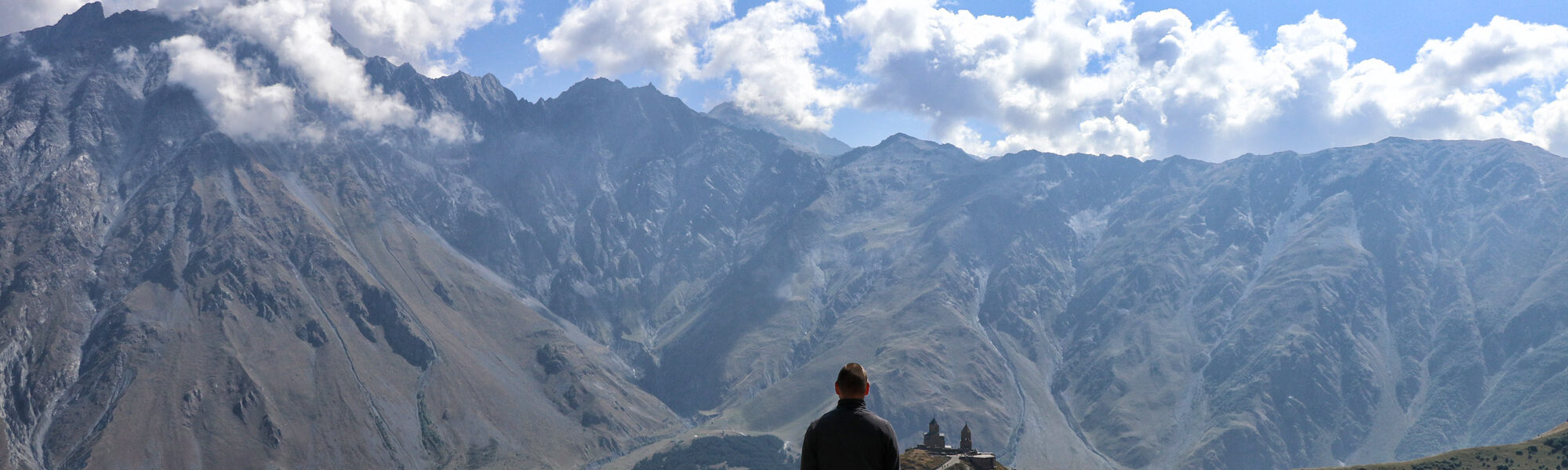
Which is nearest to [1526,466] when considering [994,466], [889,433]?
[994,466]

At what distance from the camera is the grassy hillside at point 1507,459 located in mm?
174375

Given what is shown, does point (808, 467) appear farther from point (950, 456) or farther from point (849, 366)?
point (950, 456)

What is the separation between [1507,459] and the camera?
180 metres

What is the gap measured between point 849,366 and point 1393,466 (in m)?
195

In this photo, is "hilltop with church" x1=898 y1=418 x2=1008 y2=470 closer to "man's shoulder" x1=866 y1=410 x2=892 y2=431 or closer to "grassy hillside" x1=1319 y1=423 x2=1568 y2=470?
"grassy hillside" x1=1319 y1=423 x2=1568 y2=470

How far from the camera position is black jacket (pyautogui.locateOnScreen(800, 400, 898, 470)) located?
1349 centimetres

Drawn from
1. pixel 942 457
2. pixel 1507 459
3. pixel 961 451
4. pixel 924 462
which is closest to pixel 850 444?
pixel 924 462

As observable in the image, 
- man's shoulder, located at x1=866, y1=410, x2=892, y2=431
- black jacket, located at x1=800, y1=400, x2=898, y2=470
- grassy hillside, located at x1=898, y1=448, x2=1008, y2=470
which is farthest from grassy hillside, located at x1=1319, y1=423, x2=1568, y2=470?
man's shoulder, located at x1=866, y1=410, x2=892, y2=431

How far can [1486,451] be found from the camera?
610 feet

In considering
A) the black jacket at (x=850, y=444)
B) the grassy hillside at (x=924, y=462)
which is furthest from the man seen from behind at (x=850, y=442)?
the grassy hillside at (x=924, y=462)

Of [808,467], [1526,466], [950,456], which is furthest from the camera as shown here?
[1526,466]

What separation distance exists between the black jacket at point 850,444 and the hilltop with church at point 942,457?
118156mm

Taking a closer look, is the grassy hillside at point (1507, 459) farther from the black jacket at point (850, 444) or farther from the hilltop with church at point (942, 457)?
the black jacket at point (850, 444)

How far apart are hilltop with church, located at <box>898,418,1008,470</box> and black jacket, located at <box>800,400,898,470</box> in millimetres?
118156
